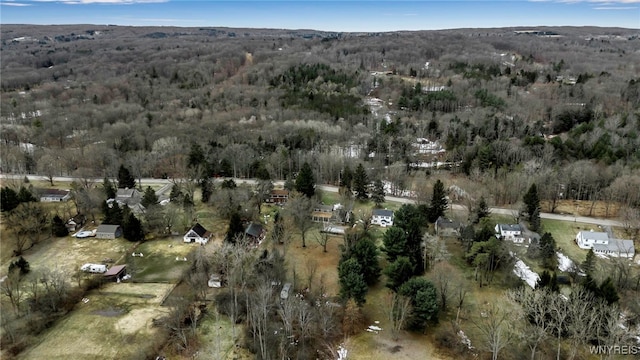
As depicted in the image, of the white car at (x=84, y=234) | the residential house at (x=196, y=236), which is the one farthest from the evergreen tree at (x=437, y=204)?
the white car at (x=84, y=234)

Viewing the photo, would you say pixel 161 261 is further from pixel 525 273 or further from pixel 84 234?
pixel 525 273

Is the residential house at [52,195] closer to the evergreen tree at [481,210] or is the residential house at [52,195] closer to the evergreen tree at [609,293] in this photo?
the evergreen tree at [481,210]

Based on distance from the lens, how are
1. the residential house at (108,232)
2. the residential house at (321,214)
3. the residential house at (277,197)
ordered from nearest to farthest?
1. the residential house at (108,232)
2. the residential house at (321,214)
3. the residential house at (277,197)

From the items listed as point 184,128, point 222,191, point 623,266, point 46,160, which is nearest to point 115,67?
point 184,128

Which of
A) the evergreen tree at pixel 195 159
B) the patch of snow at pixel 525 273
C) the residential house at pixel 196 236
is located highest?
the evergreen tree at pixel 195 159

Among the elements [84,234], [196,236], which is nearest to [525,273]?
[196,236]

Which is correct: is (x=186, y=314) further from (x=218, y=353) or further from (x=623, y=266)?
(x=623, y=266)

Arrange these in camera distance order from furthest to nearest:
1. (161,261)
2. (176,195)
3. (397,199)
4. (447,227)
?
(397,199) < (176,195) < (447,227) < (161,261)
